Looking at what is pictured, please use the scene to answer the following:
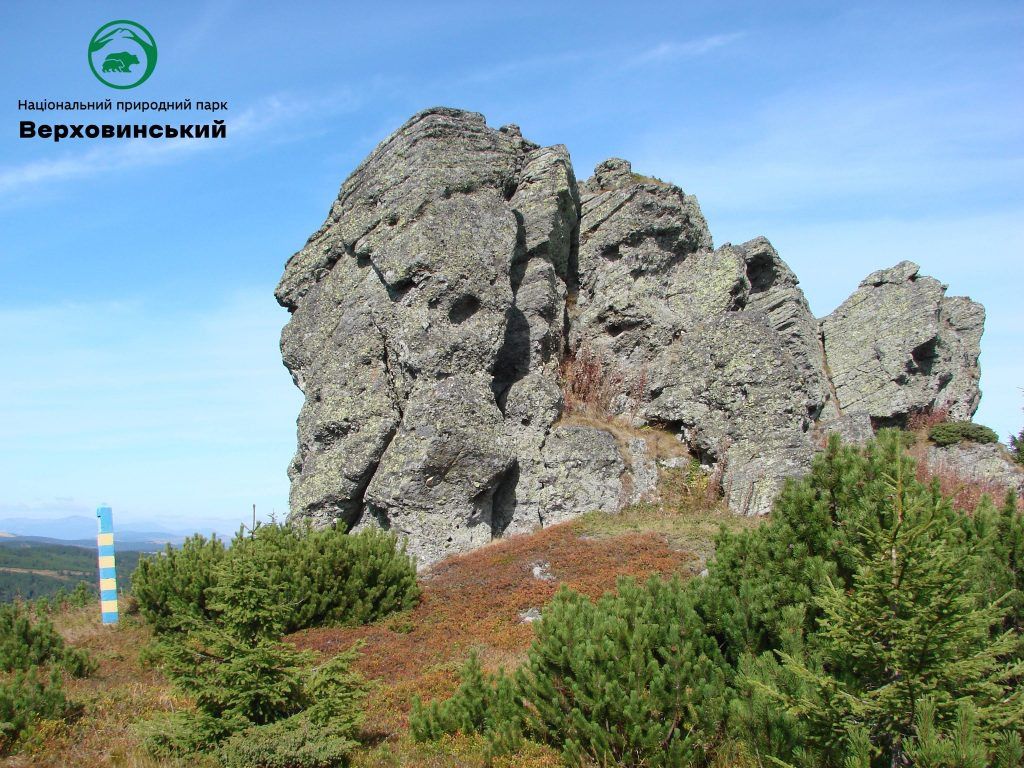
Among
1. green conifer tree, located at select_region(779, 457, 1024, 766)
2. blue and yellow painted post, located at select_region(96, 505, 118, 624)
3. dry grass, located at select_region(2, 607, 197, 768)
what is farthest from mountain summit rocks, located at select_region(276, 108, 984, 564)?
green conifer tree, located at select_region(779, 457, 1024, 766)

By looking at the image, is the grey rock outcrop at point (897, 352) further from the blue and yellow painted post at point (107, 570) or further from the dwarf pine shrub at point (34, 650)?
the dwarf pine shrub at point (34, 650)

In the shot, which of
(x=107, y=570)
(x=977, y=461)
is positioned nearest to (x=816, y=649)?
(x=107, y=570)

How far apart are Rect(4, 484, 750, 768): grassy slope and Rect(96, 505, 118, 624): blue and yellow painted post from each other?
0.33 m

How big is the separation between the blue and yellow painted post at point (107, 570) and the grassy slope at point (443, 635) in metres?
0.33

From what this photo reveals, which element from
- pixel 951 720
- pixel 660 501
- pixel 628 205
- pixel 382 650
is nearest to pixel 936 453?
pixel 660 501

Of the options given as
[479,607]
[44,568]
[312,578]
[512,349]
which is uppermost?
[512,349]

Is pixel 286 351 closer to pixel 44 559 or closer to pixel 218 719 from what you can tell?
pixel 218 719

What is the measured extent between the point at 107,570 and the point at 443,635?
25.5ft

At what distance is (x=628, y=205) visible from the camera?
1089 inches

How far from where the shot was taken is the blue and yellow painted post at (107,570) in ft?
52.4

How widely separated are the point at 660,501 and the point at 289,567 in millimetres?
11773

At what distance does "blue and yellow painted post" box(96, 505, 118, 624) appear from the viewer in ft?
52.4

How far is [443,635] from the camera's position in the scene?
1369 centimetres

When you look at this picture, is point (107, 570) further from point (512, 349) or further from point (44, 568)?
point (44, 568)
